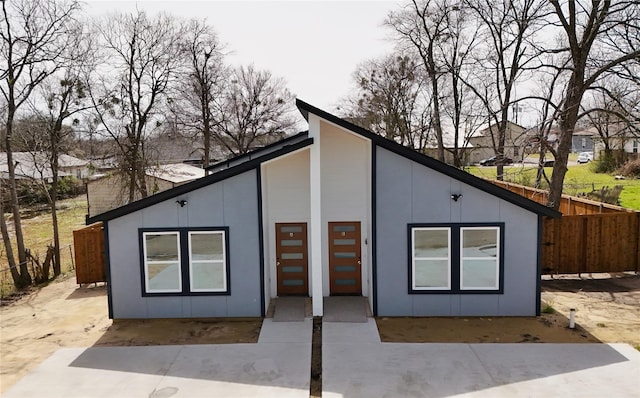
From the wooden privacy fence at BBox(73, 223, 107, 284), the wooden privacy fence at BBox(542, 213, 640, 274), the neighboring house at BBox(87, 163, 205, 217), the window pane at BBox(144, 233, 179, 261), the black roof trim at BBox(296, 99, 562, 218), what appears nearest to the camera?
the black roof trim at BBox(296, 99, 562, 218)

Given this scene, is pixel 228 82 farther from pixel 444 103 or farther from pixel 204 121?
pixel 444 103

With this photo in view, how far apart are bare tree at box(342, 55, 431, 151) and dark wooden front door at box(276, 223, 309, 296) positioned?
20692 mm

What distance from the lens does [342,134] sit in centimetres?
1162

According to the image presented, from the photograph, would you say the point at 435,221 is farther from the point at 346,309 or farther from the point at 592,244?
the point at 592,244

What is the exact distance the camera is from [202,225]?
1052 cm

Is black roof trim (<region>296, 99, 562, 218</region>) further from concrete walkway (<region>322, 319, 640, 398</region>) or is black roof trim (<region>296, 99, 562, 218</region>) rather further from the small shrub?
the small shrub

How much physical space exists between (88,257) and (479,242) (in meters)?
10.7

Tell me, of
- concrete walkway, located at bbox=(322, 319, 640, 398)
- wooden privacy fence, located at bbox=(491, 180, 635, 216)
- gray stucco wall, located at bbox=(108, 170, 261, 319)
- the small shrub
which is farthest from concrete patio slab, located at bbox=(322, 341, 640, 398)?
the small shrub

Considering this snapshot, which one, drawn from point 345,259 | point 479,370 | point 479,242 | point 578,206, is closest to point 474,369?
point 479,370

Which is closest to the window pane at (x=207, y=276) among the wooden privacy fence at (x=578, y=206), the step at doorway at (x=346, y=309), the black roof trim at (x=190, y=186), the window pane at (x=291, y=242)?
the black roof trim at (x=190, y=186)

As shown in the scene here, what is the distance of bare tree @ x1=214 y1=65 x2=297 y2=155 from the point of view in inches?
1259

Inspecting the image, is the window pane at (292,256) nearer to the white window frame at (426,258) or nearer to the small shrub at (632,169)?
the white window frame at (426,258)

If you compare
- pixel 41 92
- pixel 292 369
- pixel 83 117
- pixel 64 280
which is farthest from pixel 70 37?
pixel 292 369

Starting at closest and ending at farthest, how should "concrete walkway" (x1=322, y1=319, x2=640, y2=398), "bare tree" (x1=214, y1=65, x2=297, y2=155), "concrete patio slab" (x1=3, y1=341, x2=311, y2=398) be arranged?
"concrete walkway" (x1=322, y1=319, x2=640, y2=398) → "concrete patio slab" (x1=3, y1=341, x2=311, y2=398) → "bare tree" (x1=214, y1=65, x2=297, y2=155)
